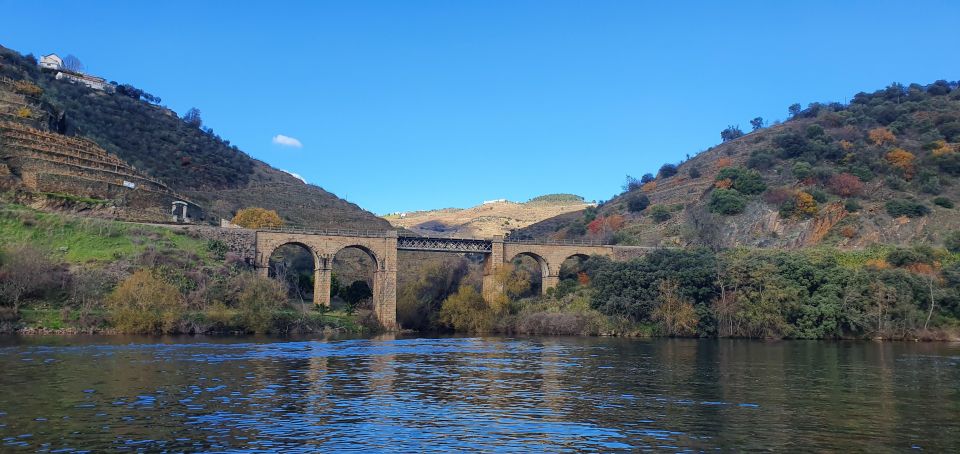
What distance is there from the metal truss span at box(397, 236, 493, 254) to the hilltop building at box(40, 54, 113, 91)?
252 ft

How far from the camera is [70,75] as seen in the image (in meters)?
115

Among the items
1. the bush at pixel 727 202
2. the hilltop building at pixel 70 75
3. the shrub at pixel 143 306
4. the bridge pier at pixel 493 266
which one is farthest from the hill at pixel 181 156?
the bush at pixel 727 202

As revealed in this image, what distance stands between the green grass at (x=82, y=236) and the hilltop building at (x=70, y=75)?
6891cm

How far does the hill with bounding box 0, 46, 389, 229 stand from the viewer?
312 ft

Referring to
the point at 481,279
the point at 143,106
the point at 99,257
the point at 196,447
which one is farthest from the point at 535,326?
the point at 143,106

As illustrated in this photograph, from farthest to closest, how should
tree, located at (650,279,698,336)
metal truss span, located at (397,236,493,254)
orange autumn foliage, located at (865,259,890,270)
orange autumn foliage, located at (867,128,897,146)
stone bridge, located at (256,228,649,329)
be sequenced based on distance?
orange autumn foliage, located at (867,128,897,146), metal truss span, located at (397,236,493,254), stone bridge, located at (256,228,649,329), orange autumn foliage, located at (865,259,890,270), tree, located at (650,279,698,336)

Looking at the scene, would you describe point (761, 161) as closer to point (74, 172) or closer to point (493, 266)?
point (493, 266)

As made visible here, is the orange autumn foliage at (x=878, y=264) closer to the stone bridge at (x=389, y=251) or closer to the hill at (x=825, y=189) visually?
the hill at (x=825, y=189)

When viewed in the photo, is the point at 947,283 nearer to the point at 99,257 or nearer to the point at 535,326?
the point at 535,326

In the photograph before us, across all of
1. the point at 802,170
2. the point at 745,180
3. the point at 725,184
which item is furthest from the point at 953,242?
the point at 725,184

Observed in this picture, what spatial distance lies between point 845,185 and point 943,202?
9.76 metres

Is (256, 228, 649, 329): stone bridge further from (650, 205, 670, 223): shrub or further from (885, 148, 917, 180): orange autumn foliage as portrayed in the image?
(885, 148, 917, 180): orange autumn foliage

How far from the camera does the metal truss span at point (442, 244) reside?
215 feet

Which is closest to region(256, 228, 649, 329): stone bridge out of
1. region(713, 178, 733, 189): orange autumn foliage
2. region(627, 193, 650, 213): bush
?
region(713, 178, 733, 189): orange autumn foliage
